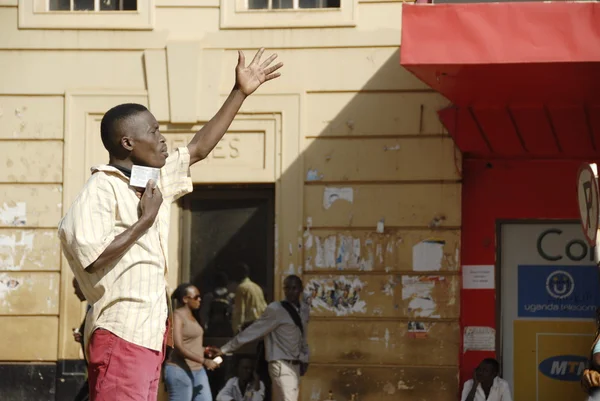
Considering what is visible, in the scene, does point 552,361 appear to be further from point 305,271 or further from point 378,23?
point 378,23

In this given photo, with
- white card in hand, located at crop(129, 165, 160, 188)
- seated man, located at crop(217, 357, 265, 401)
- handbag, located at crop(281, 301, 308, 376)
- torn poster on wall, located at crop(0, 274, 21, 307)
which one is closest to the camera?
white card in hand, located at crop(129, 165, 160, 188)

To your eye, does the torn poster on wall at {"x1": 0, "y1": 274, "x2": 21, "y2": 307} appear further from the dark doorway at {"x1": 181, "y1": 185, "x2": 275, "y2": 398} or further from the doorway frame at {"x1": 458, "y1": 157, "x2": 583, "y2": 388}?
the doorway frame at {"x1": 458, "y1": 157, "x2": 583, "y2": 388}

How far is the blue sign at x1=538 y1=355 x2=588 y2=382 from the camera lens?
11906 mm

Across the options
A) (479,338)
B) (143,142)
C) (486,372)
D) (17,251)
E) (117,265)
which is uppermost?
Answer: (143,142)

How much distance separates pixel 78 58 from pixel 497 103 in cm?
445

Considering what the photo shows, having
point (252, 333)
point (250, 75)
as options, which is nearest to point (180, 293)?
point (252, 333)

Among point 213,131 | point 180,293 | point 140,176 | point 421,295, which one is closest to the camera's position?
point 140,176

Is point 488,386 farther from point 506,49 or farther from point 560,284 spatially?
point 506,49

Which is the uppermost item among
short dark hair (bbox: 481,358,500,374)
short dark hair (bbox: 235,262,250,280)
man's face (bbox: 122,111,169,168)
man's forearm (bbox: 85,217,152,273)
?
man's face (bbox: 122,111,169,168)

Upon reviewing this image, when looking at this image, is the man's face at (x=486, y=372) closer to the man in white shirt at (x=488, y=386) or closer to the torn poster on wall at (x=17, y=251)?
the man in white shirt at (x=488, y=386)

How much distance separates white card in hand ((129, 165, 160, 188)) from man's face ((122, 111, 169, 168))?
0.08 metres

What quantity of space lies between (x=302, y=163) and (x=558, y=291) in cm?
292

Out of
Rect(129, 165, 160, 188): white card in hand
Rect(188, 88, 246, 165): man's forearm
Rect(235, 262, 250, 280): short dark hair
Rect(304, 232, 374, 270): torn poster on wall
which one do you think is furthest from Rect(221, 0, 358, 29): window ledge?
Rect(129, 165, 160, 188): white card in hand

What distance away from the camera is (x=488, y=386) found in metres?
11.1
